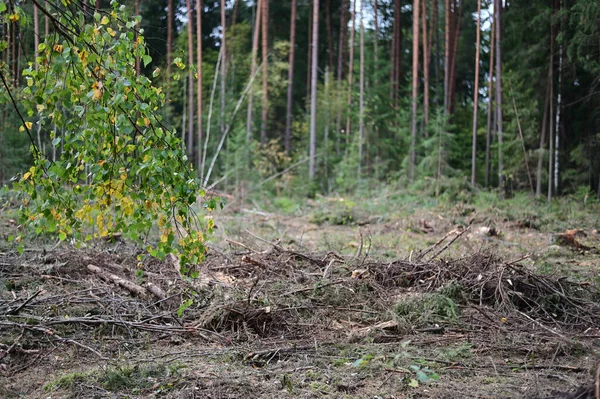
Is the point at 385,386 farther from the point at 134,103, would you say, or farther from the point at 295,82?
the point at 295,82

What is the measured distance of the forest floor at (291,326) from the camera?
3986 mm

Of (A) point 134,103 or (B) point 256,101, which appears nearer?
(A) point 134,103

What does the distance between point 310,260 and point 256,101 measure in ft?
66.2

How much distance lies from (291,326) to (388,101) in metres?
21.4

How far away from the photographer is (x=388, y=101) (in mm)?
25578

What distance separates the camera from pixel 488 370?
4312mm

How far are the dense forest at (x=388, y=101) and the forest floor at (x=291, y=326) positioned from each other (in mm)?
6671

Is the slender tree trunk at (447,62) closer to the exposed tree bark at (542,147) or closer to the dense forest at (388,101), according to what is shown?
the dense forest at (388,101)

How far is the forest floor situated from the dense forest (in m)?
6.67

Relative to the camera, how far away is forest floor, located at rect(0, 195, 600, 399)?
3986 millimetres

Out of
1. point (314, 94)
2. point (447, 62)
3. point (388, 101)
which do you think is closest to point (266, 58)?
point (314, 94)

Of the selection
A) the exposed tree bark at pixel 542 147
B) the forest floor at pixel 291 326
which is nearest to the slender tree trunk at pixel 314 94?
the exposed tree bark at pixel 542 147

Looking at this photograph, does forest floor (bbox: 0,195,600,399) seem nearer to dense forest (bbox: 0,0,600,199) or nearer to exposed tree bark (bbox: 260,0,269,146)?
dense forest (bbox: 0,0,600,199)

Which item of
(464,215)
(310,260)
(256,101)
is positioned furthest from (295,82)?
(310,260)
